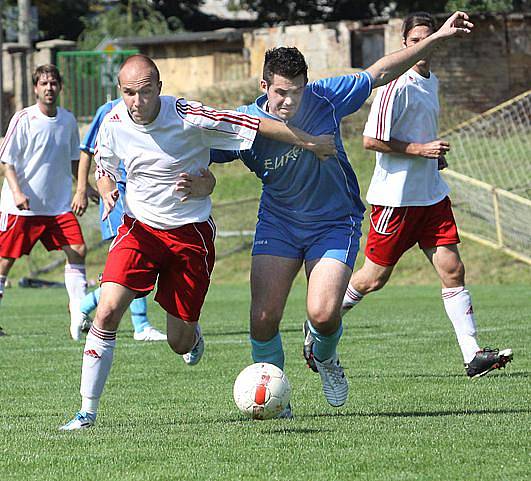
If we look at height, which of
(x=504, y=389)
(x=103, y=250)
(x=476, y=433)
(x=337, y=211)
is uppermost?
(x=337, y=211)

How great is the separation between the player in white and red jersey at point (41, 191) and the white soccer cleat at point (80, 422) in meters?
5.32

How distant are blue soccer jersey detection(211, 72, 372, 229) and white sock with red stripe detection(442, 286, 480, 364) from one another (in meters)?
1.65

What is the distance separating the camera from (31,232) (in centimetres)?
1216

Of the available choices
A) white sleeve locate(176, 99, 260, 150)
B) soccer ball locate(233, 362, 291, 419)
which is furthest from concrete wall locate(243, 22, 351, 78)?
soccer ball locate(233, 362, 291, 419)

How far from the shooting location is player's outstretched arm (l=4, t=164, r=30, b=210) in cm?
1141

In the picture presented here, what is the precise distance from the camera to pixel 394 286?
2005cm

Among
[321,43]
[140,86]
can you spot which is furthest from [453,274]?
[321,43]

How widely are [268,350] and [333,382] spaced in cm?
41

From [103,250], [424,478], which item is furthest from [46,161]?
[103,250]

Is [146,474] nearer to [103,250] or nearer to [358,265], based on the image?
[358,265]

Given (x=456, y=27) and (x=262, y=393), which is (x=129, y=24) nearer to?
(x=456, y=27)

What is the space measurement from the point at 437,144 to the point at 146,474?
3.90 metres

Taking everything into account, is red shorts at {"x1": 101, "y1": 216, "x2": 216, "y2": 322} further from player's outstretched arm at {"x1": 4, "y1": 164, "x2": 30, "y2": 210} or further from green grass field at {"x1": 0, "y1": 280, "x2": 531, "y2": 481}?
player's outstretched arm at {"x1": 4, "y1": 164, "x2": 30, "y2": 210}

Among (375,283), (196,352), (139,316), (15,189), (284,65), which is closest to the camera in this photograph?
(284,65)
